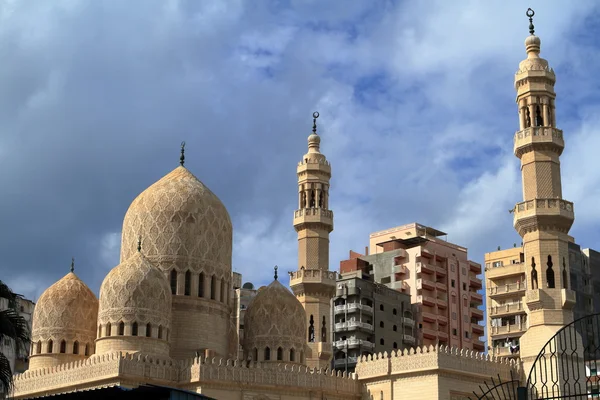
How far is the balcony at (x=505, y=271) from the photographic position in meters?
64.6

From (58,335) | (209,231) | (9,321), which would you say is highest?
(209,231)

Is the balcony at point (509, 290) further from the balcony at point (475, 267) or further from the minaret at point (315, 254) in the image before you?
the minaret at point (315, 254)

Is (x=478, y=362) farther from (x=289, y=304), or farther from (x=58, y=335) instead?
(x=58, y=335)

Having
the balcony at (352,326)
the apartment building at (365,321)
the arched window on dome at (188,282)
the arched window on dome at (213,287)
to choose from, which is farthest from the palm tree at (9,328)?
the balcony at (352,326)

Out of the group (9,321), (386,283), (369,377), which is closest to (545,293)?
(369,377)

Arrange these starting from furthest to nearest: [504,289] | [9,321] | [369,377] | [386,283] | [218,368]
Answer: [386,283] → [504,289] → [369,377] → [218,368] → [9,321]

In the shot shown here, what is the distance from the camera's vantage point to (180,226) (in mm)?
39344

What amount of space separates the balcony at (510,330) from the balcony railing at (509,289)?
8.03ft

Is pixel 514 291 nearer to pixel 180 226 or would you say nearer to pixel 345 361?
pixel 345 361

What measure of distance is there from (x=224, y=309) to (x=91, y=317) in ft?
18.8

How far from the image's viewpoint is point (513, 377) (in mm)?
36438

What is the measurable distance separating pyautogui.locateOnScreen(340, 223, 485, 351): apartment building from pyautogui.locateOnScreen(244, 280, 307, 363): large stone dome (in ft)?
97.1

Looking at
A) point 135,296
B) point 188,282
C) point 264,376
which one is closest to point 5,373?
point 135,296

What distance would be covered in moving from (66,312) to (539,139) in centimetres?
2041
